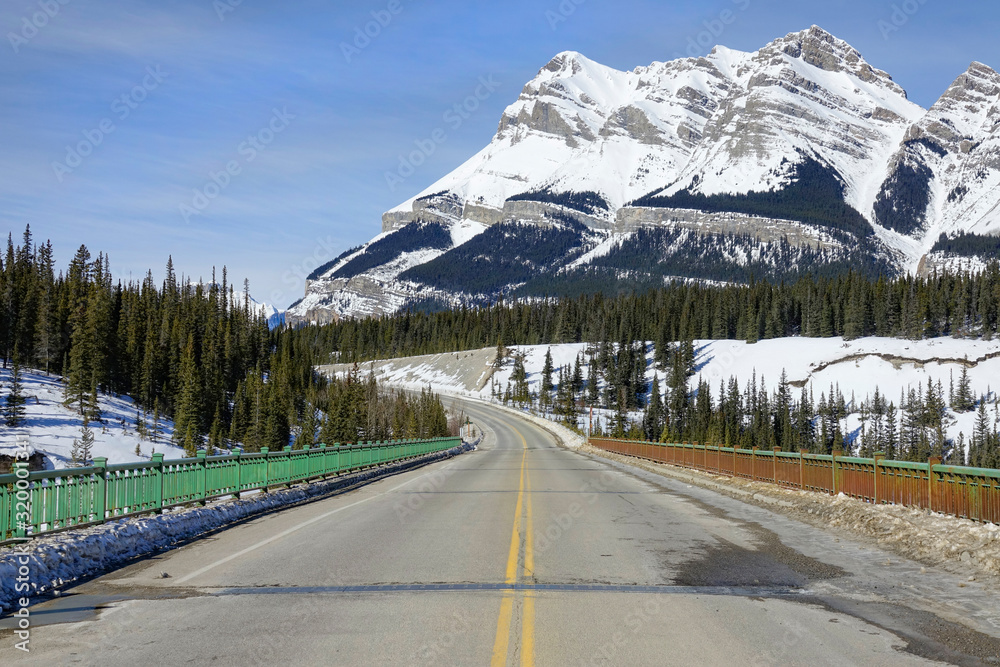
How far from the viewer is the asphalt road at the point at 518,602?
700cm

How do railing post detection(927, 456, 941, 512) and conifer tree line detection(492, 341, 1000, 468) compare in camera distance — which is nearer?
railing post detection(927, 456, 941, 512)

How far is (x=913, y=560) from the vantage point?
39.4 ft

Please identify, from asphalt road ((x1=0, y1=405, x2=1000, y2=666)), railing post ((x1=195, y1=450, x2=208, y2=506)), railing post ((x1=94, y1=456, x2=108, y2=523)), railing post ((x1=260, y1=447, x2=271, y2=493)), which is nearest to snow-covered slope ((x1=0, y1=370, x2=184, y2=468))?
railing post ((x1=260, y1=447, x2=271, y2=493))

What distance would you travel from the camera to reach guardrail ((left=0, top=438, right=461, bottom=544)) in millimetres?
10766

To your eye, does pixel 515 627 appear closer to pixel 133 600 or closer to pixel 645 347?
pixel 133 600

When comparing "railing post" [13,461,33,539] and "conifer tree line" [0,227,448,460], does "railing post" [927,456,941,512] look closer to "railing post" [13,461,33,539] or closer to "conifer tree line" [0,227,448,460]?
"railing post" [13,461,33,539]

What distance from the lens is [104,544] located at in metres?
11.6

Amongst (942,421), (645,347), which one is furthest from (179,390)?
(942,421)

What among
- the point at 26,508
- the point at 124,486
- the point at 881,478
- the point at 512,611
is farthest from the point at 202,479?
the point at 881,478

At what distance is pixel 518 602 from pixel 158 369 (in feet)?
345

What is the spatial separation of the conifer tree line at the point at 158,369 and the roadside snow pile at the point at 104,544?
229ft

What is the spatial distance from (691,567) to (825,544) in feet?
12.2

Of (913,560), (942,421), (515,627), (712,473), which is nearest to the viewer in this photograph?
(515,627)

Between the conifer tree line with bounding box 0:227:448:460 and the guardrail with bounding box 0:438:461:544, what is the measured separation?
65.4 m
